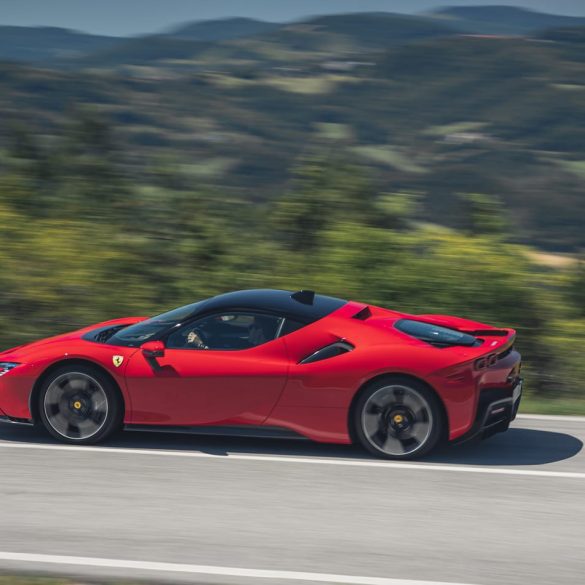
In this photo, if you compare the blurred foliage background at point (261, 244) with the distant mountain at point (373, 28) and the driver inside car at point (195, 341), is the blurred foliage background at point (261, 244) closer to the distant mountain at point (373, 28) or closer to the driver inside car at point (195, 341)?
the driver inside car at point (195, 341)

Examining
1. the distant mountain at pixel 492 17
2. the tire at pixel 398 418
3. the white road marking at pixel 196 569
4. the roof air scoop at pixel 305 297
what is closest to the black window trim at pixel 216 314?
the roof air scoop at pixel 305 297

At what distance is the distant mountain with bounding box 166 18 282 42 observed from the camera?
136 metres

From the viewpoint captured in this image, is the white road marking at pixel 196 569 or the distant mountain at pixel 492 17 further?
the distant mountain at pixel 492 17

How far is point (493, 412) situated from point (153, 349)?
2372 mm

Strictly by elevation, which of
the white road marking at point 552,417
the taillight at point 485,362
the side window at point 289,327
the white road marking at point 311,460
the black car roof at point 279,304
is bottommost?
the white road marking at point 552,417

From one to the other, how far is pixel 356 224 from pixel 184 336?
5869 mm

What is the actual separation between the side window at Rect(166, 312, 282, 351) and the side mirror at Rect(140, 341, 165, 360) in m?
0.12

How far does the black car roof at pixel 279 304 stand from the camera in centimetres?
665

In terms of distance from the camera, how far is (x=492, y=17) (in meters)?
168

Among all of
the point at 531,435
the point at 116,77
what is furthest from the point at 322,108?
the point at 531,435

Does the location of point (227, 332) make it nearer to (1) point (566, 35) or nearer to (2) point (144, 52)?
(1) point (566, 35)

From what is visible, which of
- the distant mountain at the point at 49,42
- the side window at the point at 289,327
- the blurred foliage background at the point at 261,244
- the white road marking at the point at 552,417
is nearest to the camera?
the side window at the point at 289,327

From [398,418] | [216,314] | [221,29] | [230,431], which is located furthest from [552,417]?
[221,29]

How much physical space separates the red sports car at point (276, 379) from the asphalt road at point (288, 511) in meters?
0.24
